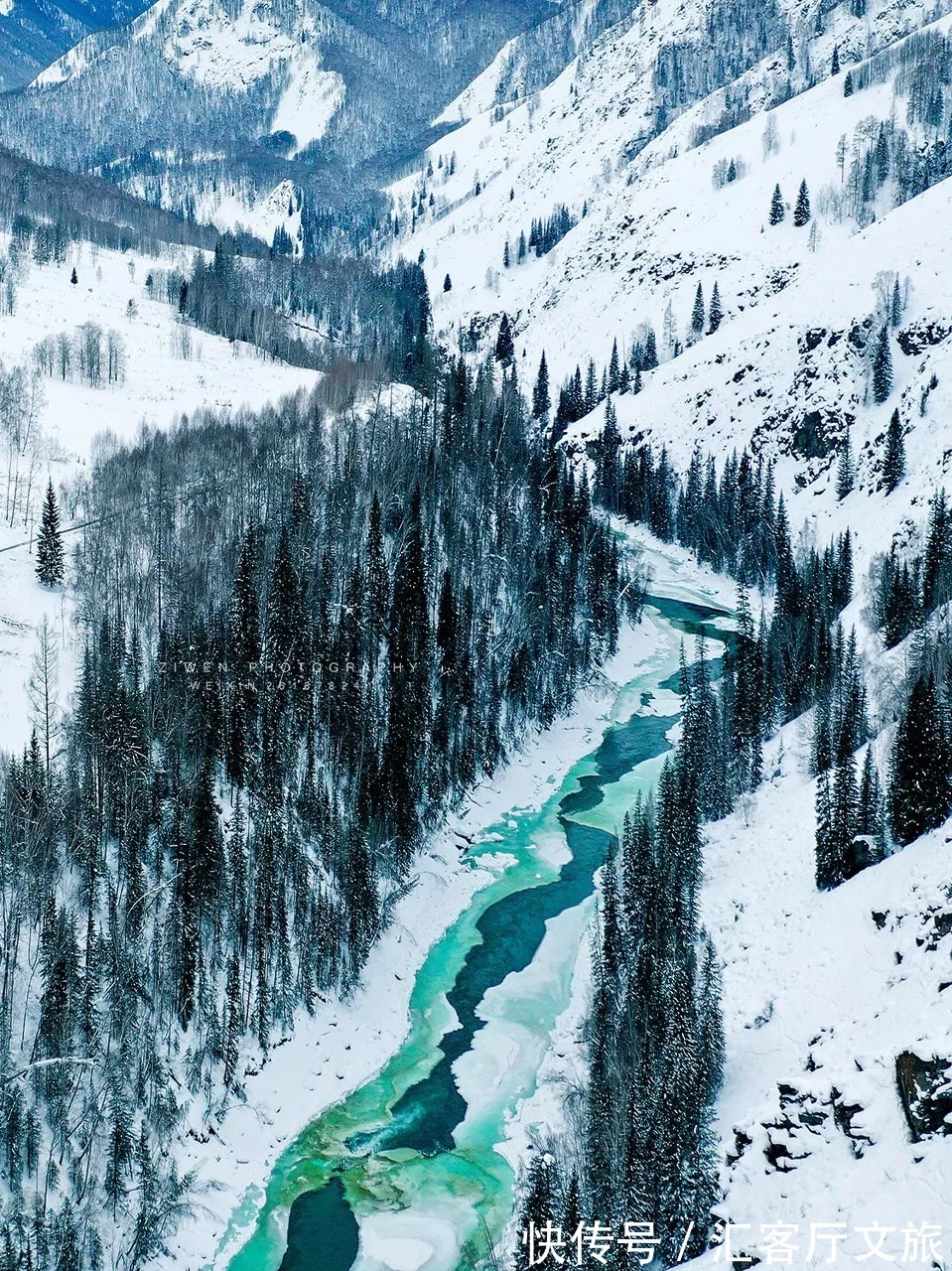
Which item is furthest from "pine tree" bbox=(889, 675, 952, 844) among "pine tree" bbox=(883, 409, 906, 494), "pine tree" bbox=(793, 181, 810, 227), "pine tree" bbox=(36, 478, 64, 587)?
"pine tree" bbox=(793, 181, 810, 227)

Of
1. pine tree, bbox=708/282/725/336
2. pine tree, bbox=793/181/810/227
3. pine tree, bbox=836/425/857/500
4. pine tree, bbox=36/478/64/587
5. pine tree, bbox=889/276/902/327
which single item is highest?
pine tree, bbox=793/181/810/227

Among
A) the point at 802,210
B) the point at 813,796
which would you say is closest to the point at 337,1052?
the point at 813,796

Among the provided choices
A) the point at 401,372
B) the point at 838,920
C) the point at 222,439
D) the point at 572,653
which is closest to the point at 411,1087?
the point at 838,920

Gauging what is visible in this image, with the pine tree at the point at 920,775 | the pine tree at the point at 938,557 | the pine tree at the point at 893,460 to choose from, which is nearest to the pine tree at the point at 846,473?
the pine tree at the point at 893,460

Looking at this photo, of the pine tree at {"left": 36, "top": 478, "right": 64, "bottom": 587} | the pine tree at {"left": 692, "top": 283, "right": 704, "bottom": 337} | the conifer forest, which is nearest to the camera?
the conifer forest

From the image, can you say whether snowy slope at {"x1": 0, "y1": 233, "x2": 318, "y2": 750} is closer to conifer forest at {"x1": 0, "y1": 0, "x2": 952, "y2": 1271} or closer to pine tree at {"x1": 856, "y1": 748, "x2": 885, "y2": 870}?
conifer forest at {"x1": 0, "y1": 0, "x2": 952, "y2": 1271}

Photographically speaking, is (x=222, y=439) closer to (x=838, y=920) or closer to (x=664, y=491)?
(x=664, y=491)

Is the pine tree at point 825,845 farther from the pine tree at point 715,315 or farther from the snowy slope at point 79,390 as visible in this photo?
the pine tree at point 715,315
